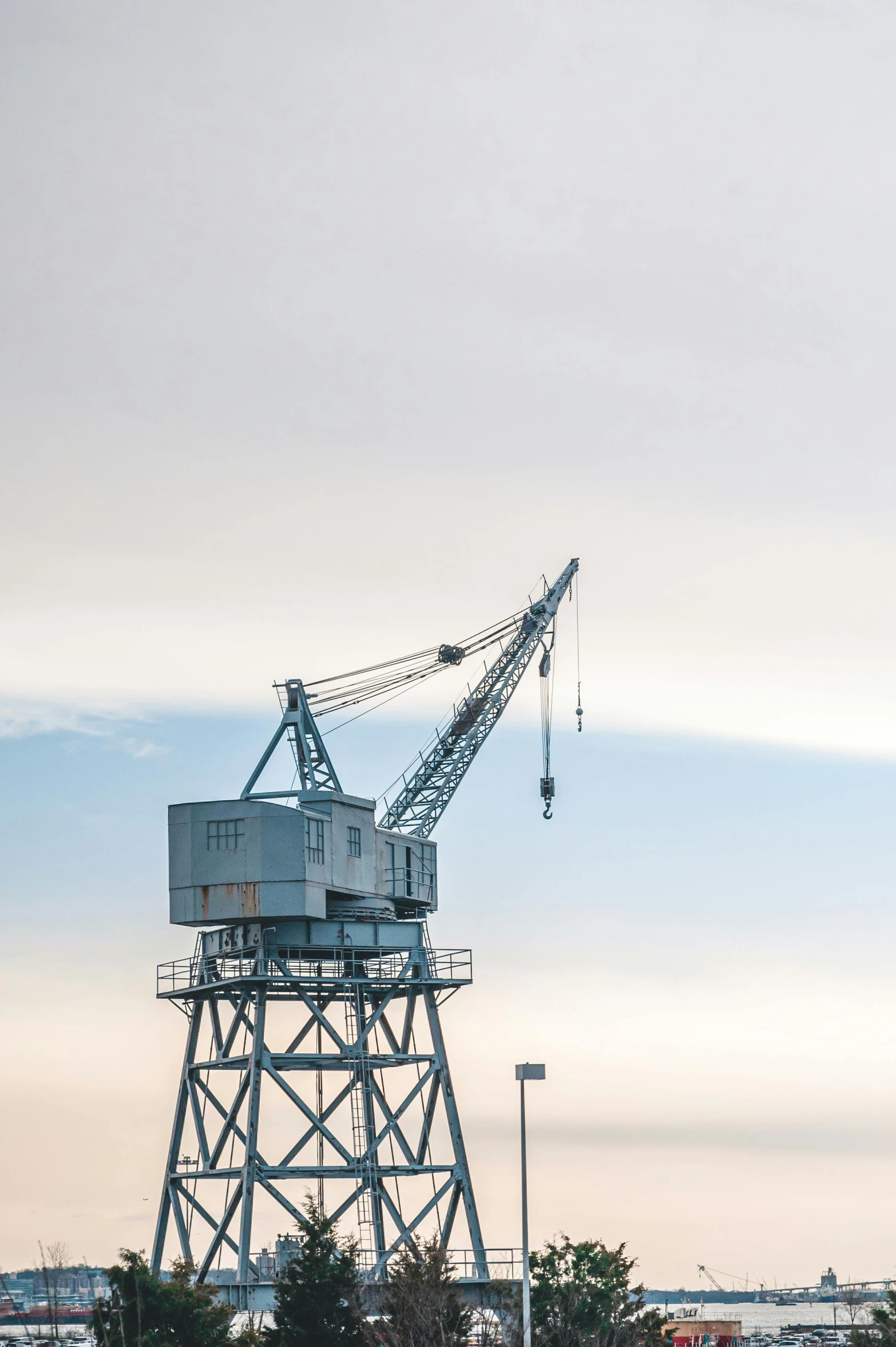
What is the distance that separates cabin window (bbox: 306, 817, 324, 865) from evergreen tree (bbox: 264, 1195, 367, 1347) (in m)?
17.4

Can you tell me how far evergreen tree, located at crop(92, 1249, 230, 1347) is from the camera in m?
68.8

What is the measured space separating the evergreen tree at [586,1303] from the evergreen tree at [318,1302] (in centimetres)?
935

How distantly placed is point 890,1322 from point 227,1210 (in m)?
26.6

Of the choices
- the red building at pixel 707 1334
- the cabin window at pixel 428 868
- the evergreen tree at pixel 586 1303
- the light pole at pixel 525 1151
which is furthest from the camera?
the red building at pixel 707 1334

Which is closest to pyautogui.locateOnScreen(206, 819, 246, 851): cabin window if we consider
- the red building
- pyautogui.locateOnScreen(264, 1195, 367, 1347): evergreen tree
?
pyautogui.locateOnScreen(264, 1195, 367, 1347): evergreen tree

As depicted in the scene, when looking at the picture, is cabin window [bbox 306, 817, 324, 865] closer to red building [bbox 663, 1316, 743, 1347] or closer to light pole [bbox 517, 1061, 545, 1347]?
light pole [bbox 517, 1061, 545, 1347]

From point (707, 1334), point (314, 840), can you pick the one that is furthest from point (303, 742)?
point (707, 1334)

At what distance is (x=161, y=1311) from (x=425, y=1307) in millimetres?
9022

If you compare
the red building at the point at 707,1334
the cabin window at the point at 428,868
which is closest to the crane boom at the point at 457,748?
the cabin window at the point at 428,868

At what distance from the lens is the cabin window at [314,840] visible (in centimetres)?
8375

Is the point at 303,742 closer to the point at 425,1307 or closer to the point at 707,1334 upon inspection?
the point at 425,1307

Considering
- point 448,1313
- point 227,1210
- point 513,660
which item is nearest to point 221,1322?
point 448,1313

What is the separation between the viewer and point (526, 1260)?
58.3 meters

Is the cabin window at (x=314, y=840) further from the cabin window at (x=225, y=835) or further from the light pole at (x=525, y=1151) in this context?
the light pole at (x=525, y=1151)
